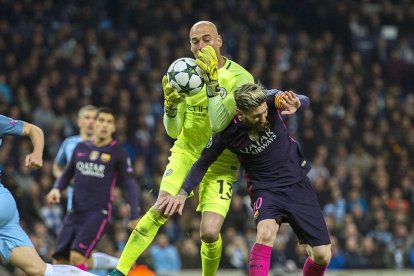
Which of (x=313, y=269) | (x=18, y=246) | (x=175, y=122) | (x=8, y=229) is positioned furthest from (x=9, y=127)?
(x=313, y=269)

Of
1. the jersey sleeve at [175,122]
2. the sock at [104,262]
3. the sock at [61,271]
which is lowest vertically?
the sock at [104,262]

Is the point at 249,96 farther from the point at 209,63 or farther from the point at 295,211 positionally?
the point at 295,211

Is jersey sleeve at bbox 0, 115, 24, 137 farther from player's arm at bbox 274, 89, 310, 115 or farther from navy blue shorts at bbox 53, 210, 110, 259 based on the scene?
navy blue shorts at bbox 53, 210, 110, 259

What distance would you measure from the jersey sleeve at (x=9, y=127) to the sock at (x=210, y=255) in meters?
2.00

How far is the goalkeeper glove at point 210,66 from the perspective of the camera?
8.29m

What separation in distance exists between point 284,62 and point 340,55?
1.86 m

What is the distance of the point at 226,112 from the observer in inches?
336

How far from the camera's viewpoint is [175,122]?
29.5 ft

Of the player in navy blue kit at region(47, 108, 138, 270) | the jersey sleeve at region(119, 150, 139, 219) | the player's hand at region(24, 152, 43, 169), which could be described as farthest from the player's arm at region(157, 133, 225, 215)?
the player in navy blue kit at region(47, 108, 138, 270)

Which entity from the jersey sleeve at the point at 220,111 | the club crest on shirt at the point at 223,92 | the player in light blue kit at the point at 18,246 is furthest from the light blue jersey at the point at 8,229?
the club crest on shirt at the point at 223,92

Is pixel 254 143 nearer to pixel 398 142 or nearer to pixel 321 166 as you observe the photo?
pixel 321 166

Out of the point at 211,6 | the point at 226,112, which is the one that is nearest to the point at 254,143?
the point at 226,112

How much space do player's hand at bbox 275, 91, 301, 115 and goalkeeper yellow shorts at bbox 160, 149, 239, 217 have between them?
1.03m

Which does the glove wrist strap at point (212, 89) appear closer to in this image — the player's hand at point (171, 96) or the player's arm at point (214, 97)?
the player's arm at point (214, 97)
